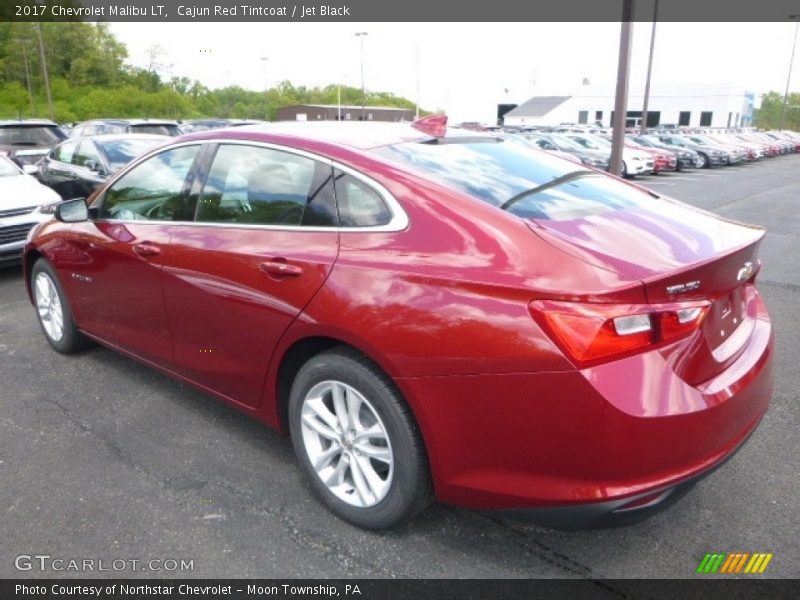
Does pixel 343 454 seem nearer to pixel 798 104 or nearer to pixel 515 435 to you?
pixel 515 435

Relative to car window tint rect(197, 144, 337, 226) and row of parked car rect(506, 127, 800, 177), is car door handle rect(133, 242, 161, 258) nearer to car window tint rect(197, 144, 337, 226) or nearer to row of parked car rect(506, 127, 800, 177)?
car window tint rect(197, 144, 337, 226)

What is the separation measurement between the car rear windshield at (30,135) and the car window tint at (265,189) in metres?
12.4

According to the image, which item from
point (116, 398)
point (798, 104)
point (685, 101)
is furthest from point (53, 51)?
point (798, 104)

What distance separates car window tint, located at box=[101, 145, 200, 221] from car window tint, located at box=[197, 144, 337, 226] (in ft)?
0.83

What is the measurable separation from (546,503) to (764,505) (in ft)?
4.25

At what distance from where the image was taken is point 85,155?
9625 mm

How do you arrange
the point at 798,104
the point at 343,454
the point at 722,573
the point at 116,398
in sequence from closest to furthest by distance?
the point at 722,573, the point at 343,454, the point at 116,398, the point at 798,104

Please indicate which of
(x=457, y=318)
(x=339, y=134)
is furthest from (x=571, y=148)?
(x=457, y=318)

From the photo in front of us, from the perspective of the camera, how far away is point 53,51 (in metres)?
65.2

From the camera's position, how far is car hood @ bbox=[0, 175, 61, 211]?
277 inches

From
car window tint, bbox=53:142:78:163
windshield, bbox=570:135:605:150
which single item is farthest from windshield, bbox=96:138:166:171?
windshield, bbox=570:135:605:150

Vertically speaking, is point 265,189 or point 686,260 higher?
point 265,189

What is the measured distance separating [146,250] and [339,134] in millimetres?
1244

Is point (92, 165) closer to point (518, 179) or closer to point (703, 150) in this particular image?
point (518, 179)
